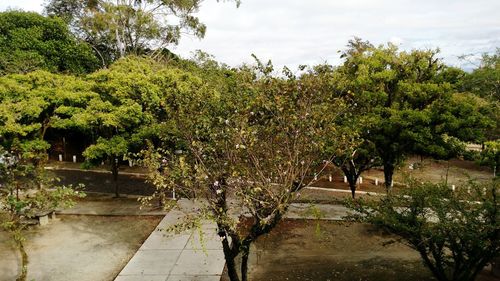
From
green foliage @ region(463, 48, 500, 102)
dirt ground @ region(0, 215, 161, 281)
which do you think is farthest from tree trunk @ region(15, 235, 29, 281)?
green foliage @ region(463, 48, 500, 102)

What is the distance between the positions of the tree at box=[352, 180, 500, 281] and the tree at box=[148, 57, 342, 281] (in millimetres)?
2535

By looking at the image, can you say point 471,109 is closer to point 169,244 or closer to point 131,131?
point 169,244

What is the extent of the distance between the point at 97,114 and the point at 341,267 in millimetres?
11125

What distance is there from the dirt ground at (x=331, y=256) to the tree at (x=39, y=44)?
74.8 feet

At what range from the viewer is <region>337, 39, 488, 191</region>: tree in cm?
1501

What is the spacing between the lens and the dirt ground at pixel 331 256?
11938 millimetres

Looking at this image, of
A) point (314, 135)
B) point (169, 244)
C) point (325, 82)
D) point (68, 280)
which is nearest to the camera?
point (314, 135)

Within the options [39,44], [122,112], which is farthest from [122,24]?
[122,112]

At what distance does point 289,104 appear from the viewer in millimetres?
9297

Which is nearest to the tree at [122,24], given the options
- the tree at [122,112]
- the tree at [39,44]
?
the tree at [39,44]

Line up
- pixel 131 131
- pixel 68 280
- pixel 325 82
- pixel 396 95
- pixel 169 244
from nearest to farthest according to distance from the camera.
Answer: pixel 325 82 < pixel 68 280 < pixel 169 244 < pixel 396 95 < pixel 131 131

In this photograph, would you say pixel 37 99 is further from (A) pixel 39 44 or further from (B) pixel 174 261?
(A) pixel 39 44

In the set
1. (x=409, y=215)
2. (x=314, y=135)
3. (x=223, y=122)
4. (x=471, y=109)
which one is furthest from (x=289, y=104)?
(x=471, y=109)

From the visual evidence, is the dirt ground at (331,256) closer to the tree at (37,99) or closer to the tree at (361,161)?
the tree at (361,161)
